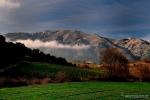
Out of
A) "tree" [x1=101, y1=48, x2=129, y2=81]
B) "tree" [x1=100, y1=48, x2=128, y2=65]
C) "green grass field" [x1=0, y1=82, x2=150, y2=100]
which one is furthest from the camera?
"tree" [x1=100, y1=48, x2=128, y2=65]

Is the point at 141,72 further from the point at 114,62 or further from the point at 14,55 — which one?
the point at 14,55

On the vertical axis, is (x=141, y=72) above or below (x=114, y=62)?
below

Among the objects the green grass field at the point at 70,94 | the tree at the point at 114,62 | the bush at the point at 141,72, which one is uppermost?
the tree at the point at 114,62

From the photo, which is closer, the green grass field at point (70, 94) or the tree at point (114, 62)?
the green grass field at point (70, 94)

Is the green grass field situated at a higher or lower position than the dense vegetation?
lower

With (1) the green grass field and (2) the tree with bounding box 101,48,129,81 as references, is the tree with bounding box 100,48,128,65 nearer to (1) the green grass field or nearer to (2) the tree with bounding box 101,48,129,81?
(2) the tree with bounding box 101,48,129,81

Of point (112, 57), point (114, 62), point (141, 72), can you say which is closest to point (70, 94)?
point (141, 72)

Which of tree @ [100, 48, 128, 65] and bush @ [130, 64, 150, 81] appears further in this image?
tree @ [100, 48, 128, 65]

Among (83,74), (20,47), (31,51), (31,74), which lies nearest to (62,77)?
(31,74)

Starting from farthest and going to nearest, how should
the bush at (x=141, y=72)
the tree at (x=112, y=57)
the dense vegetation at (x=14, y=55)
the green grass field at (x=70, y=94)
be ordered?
the tree at (x=112, y=57), the bush at (x=141, y=72), the dense vegetation at (x=14, y=55), the green grass field at (x=70, y=94)

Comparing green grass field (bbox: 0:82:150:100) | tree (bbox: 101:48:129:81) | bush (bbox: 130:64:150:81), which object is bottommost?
green grass field (bbox: 0:82:150:100)

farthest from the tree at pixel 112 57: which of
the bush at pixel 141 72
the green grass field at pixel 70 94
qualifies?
the green grass field at pixel 70 94

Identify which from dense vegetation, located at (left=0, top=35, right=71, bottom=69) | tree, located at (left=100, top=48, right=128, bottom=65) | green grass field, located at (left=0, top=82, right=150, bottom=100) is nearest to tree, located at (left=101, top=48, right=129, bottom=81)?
tree, located at (left=100, top=48, right=128, bottom=65)

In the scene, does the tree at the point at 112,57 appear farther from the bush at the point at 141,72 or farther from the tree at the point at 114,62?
the bush at the point at 141,72
